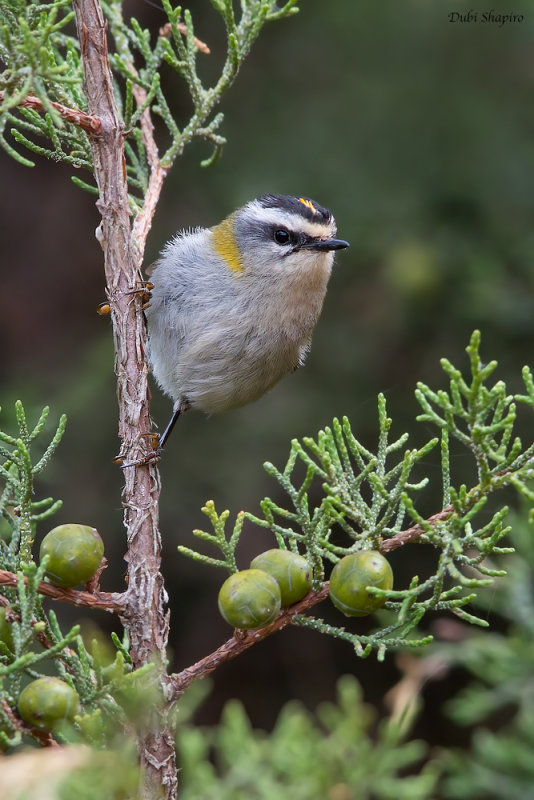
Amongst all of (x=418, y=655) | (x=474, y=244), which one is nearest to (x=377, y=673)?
(x=418, y=655)

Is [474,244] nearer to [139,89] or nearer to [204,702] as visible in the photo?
[139,89]

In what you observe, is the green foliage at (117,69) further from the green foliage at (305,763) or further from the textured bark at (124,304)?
the green foliage at (305,763)

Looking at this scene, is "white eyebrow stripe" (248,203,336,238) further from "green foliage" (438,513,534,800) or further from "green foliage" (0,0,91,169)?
"green foliage" (438,513,534,800)

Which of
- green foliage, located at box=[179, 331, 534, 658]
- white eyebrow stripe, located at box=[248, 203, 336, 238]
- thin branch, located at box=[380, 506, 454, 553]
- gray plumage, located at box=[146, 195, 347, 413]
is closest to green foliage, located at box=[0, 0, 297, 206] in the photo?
gray plumage, located at box=[146, 195, 347, 413]

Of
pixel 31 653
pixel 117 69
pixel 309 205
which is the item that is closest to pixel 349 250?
pixel 309 205

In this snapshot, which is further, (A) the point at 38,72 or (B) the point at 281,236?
(B) the point at 281,236

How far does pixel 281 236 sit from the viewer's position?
11.6 ft

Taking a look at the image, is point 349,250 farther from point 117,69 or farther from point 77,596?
point 77,596

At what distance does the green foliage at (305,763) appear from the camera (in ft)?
4.51

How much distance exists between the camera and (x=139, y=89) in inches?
117

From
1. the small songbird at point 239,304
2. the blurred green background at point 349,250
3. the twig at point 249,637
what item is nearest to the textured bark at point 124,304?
the twig at point 249,637

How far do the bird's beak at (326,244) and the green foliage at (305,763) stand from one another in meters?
2.12

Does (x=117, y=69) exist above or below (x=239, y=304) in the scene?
above

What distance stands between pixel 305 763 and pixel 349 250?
11.0 ft
